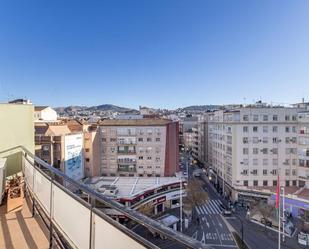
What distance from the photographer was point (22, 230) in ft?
9.94

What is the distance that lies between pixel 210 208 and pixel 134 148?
11625 millimetres

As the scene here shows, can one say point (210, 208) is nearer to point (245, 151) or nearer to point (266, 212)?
point (266, 212)

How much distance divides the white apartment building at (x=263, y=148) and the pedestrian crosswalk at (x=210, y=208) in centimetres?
229

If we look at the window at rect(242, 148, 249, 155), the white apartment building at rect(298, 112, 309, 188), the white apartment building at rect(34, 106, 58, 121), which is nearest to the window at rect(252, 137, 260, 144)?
the window at rect(242, 148, 249, 155)

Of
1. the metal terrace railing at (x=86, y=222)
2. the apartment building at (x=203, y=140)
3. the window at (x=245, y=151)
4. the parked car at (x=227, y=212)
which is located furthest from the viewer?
the apartment building at (x=203, y=140)

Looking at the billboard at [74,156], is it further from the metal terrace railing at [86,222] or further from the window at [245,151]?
the metal terrace railing at [86,222]

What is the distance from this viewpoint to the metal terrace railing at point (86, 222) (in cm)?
126

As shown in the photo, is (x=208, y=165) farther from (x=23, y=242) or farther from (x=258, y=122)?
(x=23, y=242)

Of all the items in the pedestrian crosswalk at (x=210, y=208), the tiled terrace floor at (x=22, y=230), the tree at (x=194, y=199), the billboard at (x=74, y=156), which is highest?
the tiled terrace floor at (x=22, y=230)

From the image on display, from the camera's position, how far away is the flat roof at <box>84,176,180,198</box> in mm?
23859

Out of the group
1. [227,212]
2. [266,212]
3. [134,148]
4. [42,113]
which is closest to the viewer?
[266,212]

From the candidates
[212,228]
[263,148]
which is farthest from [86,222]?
[263,148]

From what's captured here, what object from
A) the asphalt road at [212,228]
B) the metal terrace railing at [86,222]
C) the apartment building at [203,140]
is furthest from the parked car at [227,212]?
the metal terrace railing at [86,222]

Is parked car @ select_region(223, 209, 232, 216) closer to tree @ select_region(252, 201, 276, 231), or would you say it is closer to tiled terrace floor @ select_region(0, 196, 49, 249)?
tree @ select_region(252, 201, 276, 231)
